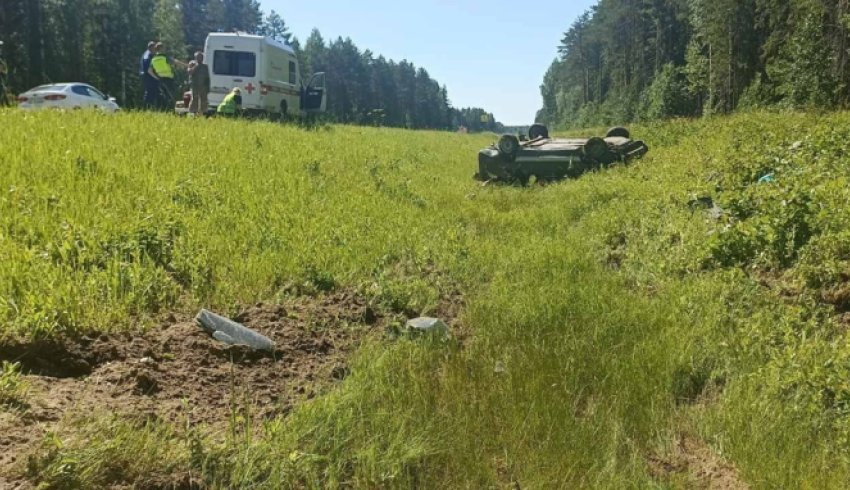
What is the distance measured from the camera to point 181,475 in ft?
6.32

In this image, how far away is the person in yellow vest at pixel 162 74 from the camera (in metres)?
13.0

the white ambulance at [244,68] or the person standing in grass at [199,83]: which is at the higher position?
the white ambulance at [244,68]

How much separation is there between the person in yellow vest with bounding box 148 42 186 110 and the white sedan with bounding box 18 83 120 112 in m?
1.14

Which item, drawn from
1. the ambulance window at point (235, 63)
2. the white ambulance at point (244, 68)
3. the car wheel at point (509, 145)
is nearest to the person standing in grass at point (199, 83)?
the white ambulance at point (244, 68)

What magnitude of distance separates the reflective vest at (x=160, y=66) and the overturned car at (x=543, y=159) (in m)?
7.91

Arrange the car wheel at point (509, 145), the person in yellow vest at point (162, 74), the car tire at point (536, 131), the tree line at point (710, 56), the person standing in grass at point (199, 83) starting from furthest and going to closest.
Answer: the tree line at point (710, 56)
the car tire at point (536, 131)
the person standing in grass at point (199, 83)
the person in yellow vest at point (162, 74)
the car wheel at point (509, 145)

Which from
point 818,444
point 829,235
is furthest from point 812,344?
point 829,235

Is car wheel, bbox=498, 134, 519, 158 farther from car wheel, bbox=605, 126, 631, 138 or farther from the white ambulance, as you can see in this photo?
the white ambulance

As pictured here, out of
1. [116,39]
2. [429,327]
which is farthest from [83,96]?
[116,39]

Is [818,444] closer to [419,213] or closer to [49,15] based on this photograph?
[419,213]

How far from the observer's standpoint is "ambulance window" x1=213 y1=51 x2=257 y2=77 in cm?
1633

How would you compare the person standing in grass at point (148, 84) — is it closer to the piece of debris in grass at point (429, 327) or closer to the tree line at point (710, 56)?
the piece of debris in grass at point (429, 327)

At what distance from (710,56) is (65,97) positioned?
43.3m

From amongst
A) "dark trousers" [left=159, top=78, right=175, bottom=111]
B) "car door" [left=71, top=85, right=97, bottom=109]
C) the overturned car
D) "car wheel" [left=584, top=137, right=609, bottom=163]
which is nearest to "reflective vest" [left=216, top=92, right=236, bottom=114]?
"dark trousers" [left=159, top=78, right=175, bottom=111]
